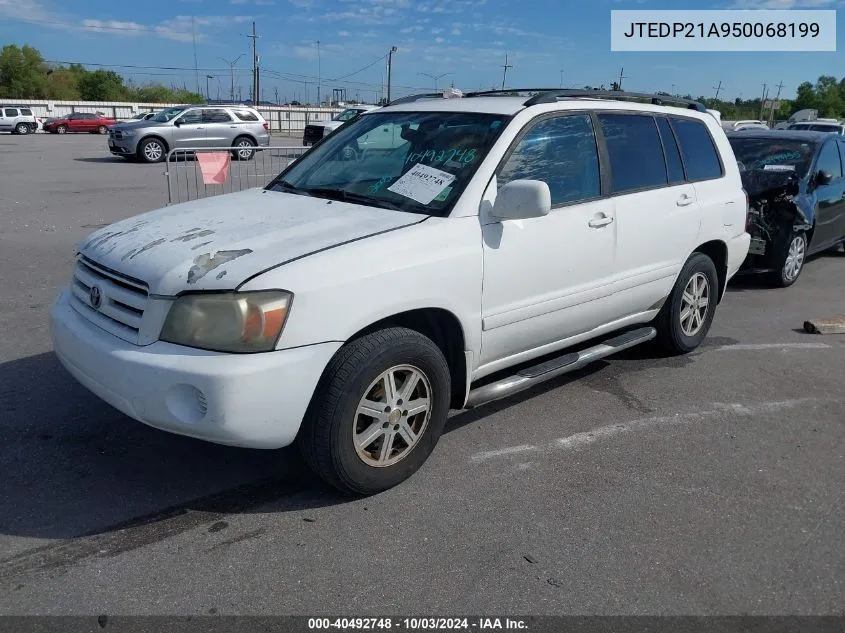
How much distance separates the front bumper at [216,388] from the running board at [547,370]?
106 cm

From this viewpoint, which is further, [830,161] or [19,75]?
[19,75]

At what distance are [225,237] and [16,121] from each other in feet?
156

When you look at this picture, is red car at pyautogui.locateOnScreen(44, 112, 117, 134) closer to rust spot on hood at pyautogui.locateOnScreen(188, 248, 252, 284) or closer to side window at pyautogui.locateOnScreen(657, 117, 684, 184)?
side window at pyautogui.locateOnScreen(657, 117, 684, 184)

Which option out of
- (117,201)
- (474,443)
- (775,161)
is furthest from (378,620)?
(117,201)

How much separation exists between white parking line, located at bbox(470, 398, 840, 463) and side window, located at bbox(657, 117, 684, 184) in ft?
5.18

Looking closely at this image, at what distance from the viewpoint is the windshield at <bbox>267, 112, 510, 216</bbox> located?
3908 millimetres

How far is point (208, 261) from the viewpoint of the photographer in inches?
127

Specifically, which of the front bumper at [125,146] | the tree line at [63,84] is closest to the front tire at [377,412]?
the front bumper at [125,146]

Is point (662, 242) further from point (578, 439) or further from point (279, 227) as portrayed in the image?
point (279, 227)

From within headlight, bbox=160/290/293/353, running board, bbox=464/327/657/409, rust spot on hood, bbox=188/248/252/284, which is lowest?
running board, bbox=464/327/657/409

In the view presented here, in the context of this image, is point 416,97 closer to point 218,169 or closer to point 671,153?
point 671,153

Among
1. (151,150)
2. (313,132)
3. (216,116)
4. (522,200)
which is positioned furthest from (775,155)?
(313,132)

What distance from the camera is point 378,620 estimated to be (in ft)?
8.82

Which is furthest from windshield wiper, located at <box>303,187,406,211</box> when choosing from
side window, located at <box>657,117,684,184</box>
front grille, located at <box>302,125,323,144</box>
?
front grille, located at <box>302,125,323,144</box>
